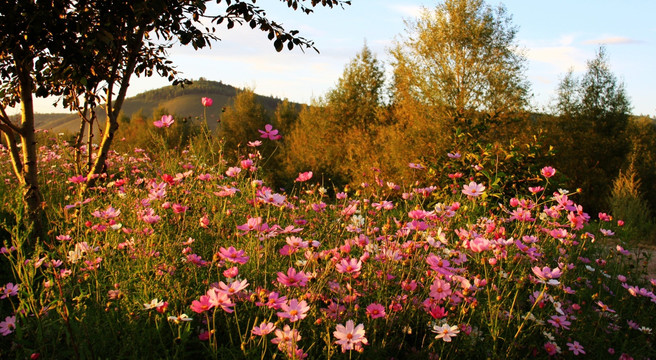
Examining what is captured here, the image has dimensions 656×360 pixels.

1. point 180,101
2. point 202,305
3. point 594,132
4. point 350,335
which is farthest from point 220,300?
point 180,101

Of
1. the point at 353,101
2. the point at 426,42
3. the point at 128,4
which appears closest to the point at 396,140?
the point at 426,42

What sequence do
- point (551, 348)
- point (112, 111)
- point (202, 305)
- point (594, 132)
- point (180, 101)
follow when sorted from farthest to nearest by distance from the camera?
point (180, 101)
point (594, 132)
point (112, 111)
point (551, 348)
point (202, 305)

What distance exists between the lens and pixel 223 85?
3322 inches

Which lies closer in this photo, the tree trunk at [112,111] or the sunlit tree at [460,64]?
the tree trunk at [112,111]

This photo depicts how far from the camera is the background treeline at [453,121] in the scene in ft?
43.9

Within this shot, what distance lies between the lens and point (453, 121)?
11422mm

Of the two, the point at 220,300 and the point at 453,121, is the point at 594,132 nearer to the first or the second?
the point at 453,121

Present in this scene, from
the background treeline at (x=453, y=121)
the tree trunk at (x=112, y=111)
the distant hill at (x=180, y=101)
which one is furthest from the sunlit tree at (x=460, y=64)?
the distant hill at (x=180, y=101)

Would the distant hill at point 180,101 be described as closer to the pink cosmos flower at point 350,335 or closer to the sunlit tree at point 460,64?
the sunlit tree at point 460,64

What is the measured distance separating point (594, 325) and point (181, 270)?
2310mm

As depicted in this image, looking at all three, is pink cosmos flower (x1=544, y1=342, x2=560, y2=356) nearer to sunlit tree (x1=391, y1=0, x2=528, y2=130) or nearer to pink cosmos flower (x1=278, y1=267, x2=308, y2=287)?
pink cosmos flower (x1=278, y1=267, x2=308, y2=287)

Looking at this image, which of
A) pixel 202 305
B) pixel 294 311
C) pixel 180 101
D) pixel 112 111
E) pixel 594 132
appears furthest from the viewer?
pixel 180 101

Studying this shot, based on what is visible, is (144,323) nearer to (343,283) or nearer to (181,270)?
(181,270)

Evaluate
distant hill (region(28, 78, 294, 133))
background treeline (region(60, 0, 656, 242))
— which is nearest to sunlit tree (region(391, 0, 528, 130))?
background treeline (region(60, 0, 656, 242))
